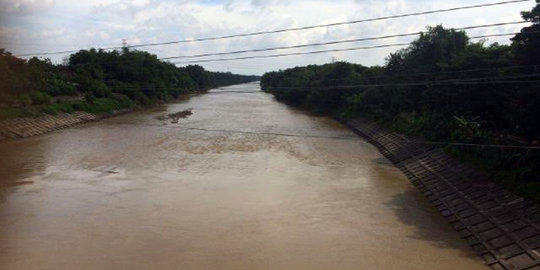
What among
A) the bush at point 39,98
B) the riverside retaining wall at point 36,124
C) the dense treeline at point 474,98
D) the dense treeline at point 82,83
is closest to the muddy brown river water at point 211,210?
the riverside retaining wall at point 36,124

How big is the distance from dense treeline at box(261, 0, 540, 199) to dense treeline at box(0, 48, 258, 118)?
22935mm

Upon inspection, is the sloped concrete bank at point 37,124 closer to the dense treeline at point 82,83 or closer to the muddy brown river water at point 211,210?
the dense treeline at point 82,83

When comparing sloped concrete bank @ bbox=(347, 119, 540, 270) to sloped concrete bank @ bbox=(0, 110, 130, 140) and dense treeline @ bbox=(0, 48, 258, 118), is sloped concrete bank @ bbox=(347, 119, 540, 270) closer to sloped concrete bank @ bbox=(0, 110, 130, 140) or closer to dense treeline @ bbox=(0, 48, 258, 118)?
sloped concrete bank @ bbox=(0, 110, 130, 140)

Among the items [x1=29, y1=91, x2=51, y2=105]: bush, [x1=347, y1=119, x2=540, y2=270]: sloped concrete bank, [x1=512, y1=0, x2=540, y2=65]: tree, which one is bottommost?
[x1=347, y1=119, x2=540, y2=270]: sloped concrete bank

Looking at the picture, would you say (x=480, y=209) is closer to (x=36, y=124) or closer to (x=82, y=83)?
(x=36, y=124)

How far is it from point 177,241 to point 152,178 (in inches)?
328

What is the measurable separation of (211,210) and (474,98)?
502 inches

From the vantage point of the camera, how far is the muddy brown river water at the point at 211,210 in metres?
12.5

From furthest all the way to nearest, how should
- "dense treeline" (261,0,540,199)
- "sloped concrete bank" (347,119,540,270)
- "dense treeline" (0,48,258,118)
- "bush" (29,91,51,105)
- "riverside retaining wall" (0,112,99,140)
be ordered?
1. "bush" (29,91,51,105)
2. "dense treeline" (0,48,258,118)
3. "riverside retaining wall" (0,112,99,140)
4. "dense treeline" (261,0,540,199)
5. "sloped concrete bank" (347,119,540,270)

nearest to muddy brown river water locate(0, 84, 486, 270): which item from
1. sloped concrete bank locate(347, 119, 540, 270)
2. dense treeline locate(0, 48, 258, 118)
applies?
sloped concrete bank locate(347, 119, 540, 270)

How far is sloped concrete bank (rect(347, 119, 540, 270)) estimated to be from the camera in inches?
487

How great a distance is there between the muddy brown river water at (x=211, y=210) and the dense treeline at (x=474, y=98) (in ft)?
10.3

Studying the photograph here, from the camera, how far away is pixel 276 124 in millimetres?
44812

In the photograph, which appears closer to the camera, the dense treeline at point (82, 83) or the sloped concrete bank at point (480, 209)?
the sloped concrete bank at point (480, 209)
